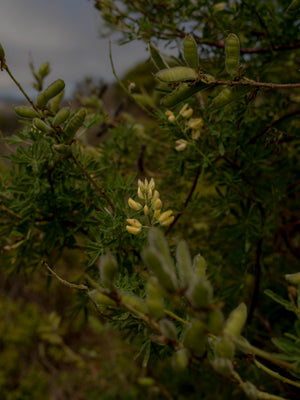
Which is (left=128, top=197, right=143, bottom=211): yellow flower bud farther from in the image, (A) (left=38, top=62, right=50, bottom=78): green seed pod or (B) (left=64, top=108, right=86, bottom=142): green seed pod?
(A) (left=38, top=62, right=50, bottom=78): green seed pod

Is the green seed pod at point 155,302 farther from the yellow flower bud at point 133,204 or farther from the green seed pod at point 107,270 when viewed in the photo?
the yellow flower bud at point 133,204

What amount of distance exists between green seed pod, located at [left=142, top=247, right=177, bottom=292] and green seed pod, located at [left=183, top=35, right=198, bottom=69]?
1.26 feet

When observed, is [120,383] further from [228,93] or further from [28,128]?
[228,93]

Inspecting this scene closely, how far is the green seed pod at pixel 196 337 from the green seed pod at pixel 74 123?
0.48 meters

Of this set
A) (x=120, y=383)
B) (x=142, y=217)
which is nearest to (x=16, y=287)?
(x=120, y=383)

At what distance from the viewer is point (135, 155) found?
156 cm

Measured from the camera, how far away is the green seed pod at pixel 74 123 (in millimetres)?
664

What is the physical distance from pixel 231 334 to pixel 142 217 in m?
0.40

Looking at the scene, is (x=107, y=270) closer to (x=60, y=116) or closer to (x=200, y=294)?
(x=200, y=294)

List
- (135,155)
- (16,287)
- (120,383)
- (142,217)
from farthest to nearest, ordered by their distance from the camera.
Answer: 1. (16,287)
2. (120,383)
3. (135,155)
4. (142,217)

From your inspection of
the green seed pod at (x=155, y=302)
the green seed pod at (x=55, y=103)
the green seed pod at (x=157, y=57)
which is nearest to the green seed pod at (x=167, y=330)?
the green seed pod at (x=155, y=302)

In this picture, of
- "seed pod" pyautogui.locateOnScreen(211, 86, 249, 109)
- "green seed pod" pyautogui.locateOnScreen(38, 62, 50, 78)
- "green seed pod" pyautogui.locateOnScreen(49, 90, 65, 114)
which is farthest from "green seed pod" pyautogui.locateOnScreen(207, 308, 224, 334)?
"green seed pod" pyautogui.locateOnScreen(38, 62, 50, 78)

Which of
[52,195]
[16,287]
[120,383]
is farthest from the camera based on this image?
[16,287]

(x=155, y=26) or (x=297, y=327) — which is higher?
(x=155, y=26)
